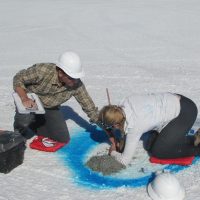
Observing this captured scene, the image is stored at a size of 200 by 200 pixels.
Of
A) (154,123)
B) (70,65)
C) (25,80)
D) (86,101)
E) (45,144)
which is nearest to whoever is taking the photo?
(154,123)

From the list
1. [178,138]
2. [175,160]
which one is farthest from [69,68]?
[175,160]

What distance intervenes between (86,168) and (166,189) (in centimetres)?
119

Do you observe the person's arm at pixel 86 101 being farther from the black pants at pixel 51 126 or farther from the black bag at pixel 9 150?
the black bag at pixel 9 150

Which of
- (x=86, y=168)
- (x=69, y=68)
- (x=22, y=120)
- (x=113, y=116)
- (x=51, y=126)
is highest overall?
(x=69, y=68)

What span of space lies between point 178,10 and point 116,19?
2232 millimetres

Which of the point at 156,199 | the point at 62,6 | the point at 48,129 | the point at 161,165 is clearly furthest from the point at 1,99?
the point at 62,6

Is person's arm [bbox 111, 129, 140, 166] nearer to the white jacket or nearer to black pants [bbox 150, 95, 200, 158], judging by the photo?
the white jacket

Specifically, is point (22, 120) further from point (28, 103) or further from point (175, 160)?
point (175, 160)

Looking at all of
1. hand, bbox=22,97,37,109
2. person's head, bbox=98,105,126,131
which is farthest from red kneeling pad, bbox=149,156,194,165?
hand, bbox=22,97,37,109

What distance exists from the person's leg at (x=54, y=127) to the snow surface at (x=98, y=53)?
1.11 ft

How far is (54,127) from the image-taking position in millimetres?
5945

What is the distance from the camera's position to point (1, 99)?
761 cm

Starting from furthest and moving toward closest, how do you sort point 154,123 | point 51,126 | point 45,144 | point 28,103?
1. point 51,126
2. point 45,144
3. point 28,103
4. point 154,123

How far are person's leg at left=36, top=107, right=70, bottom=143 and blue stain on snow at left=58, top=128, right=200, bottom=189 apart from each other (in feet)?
0.49
